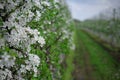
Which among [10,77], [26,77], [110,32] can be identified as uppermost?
[10,77]

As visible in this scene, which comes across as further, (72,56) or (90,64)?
(72,56)

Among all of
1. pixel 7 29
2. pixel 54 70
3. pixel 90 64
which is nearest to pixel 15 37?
pixel 7 29

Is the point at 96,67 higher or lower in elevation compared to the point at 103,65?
higher

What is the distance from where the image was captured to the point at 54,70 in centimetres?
1515

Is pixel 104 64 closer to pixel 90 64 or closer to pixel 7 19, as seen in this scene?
pixel 90 64

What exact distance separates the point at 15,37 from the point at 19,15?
0.84 metres

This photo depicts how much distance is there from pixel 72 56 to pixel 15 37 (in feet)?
100

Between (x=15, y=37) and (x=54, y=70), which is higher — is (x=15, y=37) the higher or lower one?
the higher one

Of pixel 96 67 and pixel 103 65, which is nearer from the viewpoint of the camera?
pixel 96 67

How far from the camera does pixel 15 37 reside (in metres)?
6.32

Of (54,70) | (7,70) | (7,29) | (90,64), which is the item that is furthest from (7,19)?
(90,64)

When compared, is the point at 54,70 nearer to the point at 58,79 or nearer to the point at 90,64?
the point at 58,79

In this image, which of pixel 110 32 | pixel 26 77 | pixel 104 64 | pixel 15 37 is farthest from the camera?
pixel 110 32

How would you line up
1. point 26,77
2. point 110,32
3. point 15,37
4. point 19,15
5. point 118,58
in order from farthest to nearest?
point 110,32
point 118,58
point 26,77
point 19,15
point 15,37
